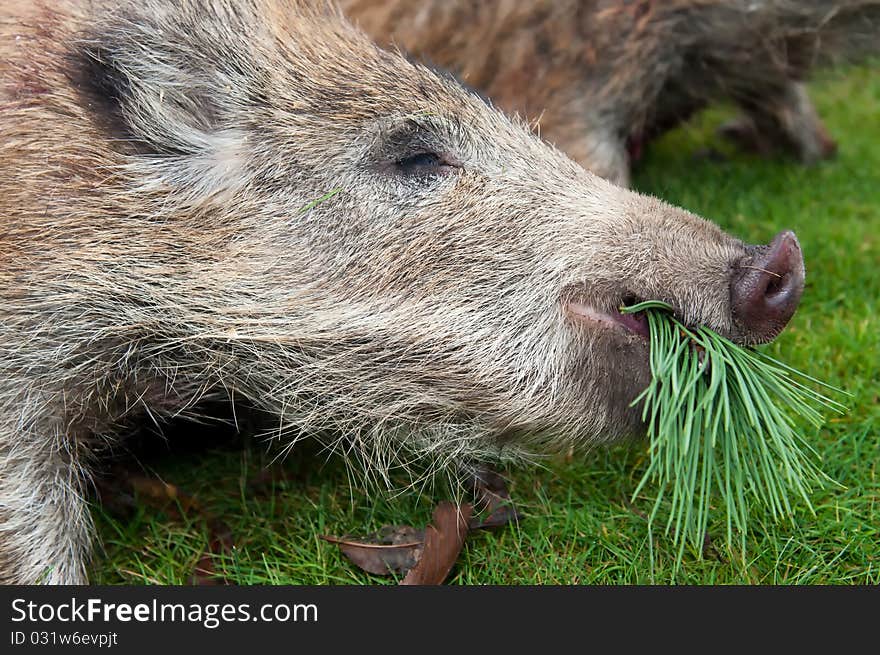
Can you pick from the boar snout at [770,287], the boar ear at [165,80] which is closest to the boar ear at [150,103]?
the boar ear at [165,80]

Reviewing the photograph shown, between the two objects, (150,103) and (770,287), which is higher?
(770,287)

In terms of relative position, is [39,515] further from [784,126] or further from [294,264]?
[784,126]

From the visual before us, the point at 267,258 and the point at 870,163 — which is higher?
the point at 870,163

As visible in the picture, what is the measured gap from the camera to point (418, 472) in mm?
3355

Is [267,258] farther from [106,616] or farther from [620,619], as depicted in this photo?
[620,619]

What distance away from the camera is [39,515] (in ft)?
9.28

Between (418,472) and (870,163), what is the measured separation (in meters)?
3.73

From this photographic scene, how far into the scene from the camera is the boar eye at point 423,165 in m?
2.91

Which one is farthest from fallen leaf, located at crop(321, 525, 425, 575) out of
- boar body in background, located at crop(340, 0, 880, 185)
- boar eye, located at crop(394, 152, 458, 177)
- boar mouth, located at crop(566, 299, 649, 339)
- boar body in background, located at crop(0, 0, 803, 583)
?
boar body in background, located at crop(340, 0, 880, 185)

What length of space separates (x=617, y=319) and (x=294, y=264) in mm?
826

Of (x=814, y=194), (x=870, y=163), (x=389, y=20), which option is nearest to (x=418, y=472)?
(x=389, y=20)

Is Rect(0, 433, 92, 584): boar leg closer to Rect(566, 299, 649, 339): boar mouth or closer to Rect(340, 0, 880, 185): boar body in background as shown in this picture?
Rect(566, 299, 649, 339): boar mouth

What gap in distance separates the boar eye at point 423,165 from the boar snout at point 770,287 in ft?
2.64

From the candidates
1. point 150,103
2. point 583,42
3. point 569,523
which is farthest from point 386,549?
point 583,42
